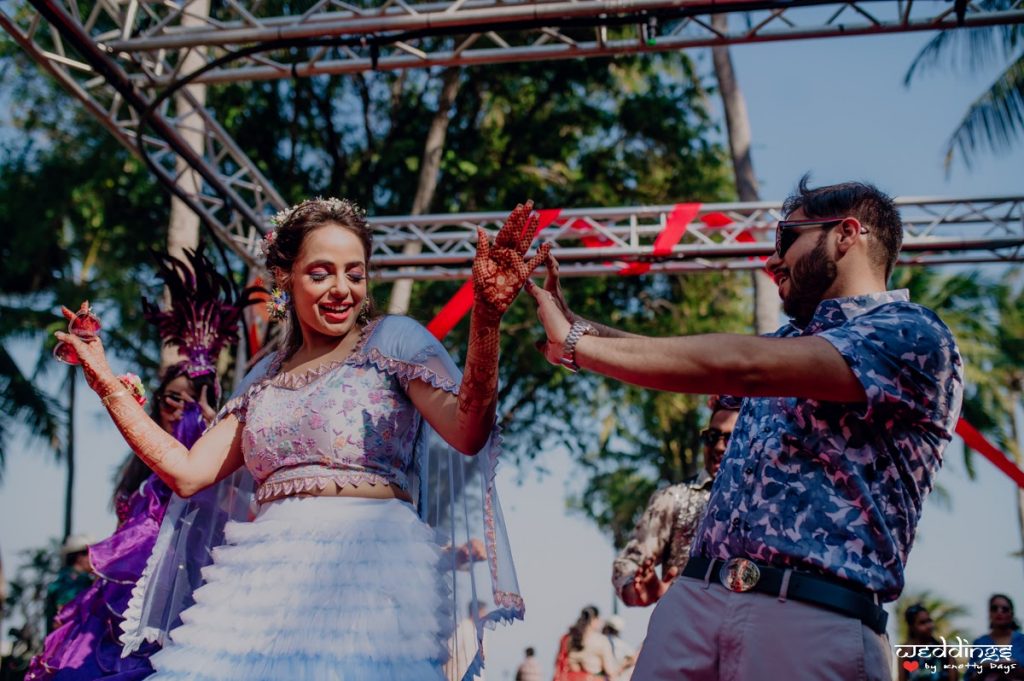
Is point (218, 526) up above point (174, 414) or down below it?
below

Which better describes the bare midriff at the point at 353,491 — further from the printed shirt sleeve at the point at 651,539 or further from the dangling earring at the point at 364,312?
the printed shirt sleeve at the point at 651,539

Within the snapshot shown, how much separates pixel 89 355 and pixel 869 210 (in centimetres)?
232

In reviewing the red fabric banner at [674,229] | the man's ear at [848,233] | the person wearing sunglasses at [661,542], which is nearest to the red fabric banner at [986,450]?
the red fabric banner at [674,229]

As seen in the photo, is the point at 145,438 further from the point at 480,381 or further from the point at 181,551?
the point at 480,381

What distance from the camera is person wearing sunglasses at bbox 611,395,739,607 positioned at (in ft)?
16.5

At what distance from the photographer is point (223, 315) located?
520 centimetres

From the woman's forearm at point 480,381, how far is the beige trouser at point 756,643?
2.13ft

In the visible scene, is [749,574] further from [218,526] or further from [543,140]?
[543,140]

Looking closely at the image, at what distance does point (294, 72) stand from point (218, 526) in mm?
4294

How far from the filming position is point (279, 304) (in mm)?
3518

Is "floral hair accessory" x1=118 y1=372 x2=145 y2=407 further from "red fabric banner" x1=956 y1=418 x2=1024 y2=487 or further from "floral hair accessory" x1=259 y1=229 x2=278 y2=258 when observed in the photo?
"red fabric banner" x1=956 y1=418 x2=1024 y2=487

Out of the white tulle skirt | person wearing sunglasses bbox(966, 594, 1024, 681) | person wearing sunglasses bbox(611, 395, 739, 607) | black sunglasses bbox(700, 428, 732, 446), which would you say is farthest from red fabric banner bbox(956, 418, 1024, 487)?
the white tulle skirt

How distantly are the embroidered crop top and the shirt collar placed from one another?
1.00m

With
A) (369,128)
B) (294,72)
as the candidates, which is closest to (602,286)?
(369,128)
